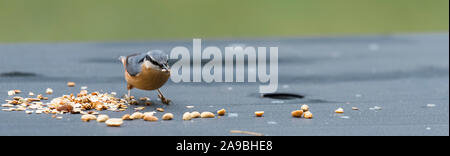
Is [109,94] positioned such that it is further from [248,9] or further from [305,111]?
[248,9]

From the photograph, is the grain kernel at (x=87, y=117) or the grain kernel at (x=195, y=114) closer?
the grain kernel at (x=87, y=117)

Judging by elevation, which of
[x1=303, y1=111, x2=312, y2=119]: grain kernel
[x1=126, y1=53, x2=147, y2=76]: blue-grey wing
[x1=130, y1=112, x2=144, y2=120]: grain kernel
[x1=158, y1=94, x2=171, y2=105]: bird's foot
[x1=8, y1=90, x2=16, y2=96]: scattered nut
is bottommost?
[x1=303, y1=111, x2=312, y2=119]: grain kernel

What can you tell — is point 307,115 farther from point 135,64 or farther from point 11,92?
point 11,92

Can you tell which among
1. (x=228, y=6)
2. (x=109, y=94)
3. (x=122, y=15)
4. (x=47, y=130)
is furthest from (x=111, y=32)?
(x=47, y=130)

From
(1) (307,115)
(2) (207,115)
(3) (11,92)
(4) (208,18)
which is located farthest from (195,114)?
(4) (208,18)

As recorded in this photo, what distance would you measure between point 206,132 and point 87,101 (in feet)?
1.93

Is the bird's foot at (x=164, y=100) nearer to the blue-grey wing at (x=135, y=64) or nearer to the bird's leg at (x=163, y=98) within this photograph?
the bird's leg at (x=163, y=98)

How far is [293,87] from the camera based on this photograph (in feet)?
10.0

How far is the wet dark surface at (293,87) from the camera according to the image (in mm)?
2125

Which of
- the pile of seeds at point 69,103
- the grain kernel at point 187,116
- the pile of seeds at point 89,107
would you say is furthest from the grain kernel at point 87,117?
the grain kernel at point 187,116

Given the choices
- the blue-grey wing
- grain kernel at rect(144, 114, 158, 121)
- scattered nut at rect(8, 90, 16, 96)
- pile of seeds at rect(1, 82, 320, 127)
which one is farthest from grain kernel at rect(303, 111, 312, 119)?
scattered nut at rect(8, 90, 16, 96)

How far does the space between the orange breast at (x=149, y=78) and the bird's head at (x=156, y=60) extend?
0.02 m

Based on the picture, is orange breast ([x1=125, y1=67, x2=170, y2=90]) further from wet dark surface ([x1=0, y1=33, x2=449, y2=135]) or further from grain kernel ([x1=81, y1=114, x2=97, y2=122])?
grain kernel ([x1=81, y1=114, x2=97, y2=122])

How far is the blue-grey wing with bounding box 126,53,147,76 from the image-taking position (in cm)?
249
